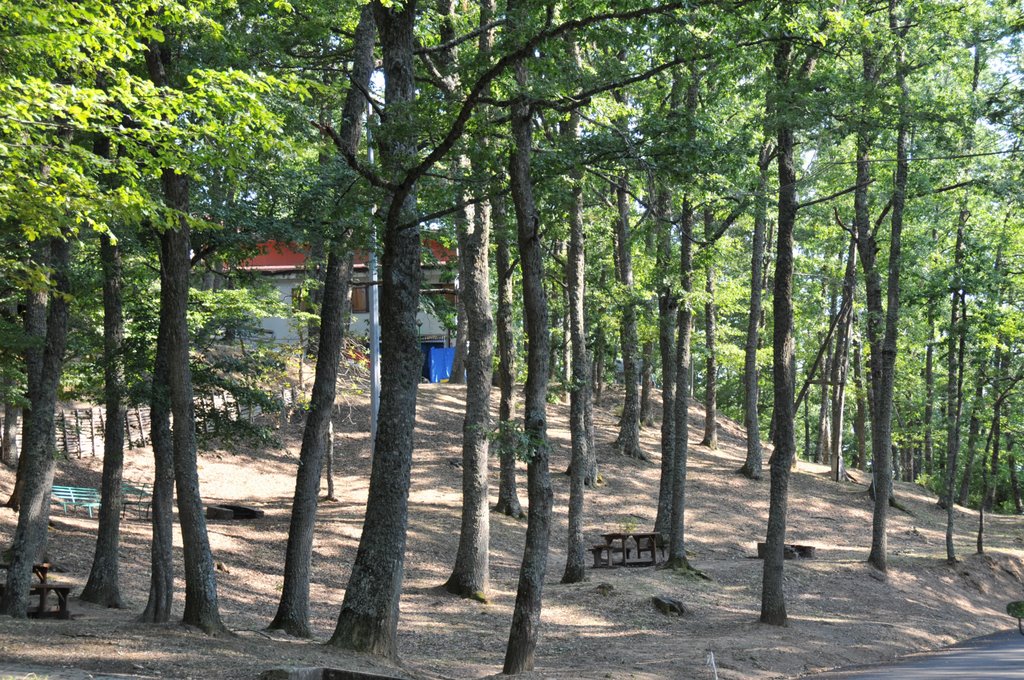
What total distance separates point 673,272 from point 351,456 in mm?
12345

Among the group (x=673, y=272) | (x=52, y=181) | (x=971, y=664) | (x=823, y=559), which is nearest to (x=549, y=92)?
(x=52, y=181)

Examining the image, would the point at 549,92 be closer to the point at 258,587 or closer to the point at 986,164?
the point at 258,587

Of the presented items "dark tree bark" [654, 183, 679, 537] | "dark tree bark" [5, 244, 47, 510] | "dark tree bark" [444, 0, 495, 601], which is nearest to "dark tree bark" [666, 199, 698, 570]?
"dark tree bark" [654, 183, 679, 537]

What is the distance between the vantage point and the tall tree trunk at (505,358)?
1316 centimetres

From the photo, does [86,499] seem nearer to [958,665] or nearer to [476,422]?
[476,422]

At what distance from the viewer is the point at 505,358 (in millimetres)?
18391

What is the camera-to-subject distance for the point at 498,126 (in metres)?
12.0

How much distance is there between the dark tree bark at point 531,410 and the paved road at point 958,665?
479 centimetres

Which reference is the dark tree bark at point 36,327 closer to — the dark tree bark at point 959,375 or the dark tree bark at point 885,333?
the dark tree bark at point 885,333

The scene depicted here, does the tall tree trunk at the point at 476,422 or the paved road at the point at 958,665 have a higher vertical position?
the tall tree trunk at the point at 476,422

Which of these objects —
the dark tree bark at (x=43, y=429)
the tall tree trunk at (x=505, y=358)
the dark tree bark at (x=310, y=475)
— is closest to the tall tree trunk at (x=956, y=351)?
the tall tree trunk at (x=505, y=358)

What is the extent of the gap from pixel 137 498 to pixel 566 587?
1302 cm

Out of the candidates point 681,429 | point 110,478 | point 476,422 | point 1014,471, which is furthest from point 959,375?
point 1014,471

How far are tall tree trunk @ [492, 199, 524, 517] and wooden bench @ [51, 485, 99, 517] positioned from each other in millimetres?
9493
